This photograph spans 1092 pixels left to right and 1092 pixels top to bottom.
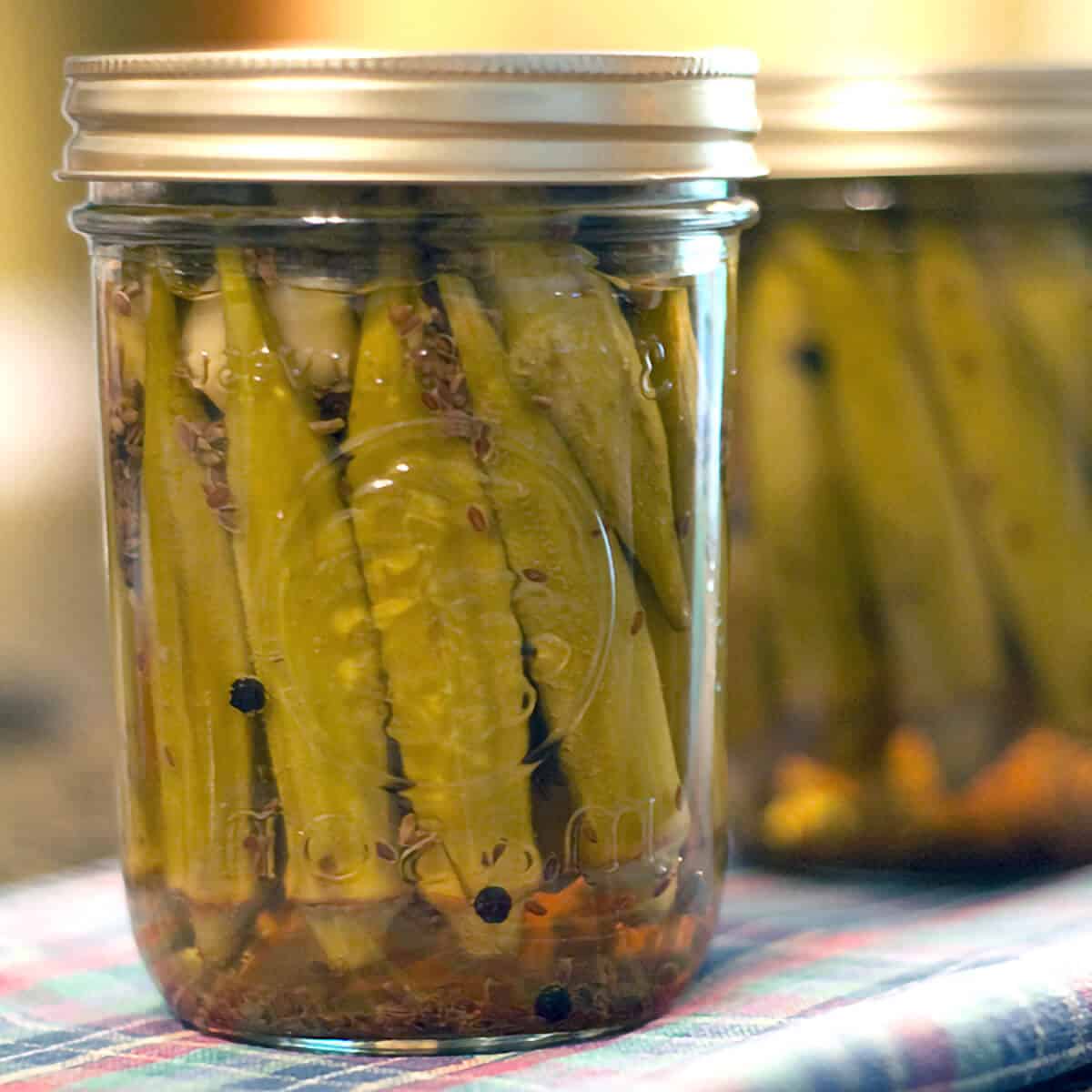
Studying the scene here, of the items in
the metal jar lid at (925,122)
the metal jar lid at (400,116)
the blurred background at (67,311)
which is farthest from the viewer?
the blurred background at (67,311)

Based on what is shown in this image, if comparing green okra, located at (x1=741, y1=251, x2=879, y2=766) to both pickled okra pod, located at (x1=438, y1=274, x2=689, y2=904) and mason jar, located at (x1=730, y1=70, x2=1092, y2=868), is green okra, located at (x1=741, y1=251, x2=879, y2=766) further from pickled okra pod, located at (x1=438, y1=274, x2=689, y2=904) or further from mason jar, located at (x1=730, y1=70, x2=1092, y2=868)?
pickled okra pod, located at (x1=438, y1=274, x2=689, y2=904)

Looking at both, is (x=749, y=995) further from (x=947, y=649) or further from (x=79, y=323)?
(x=79, y=323)

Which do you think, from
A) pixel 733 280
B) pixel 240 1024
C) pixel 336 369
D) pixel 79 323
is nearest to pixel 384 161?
pixel 336 369

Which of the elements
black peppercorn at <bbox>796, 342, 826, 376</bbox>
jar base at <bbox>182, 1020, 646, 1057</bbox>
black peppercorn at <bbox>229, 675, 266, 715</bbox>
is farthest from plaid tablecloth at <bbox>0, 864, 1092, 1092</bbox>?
black peppercorn at <bbox>796, 342, 826, 376</bbox>

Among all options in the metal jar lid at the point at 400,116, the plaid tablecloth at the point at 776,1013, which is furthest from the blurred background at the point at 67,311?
the metal jar lid at the point at 400,116

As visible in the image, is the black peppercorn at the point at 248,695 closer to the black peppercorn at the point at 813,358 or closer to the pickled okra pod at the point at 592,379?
the pickled okra pod at the point at 592,379

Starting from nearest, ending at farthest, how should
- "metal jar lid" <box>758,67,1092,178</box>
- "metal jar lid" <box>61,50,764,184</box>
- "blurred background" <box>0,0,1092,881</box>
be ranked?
"metal jar lid" <box>61,50,764,184</box> < "metal jar lid" <box>758,67,1092,178</box> < "blurred background" <box>0,0,1092,881</box>

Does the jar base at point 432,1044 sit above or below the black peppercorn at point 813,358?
below

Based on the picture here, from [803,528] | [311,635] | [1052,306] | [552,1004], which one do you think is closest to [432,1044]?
[552,1004]
